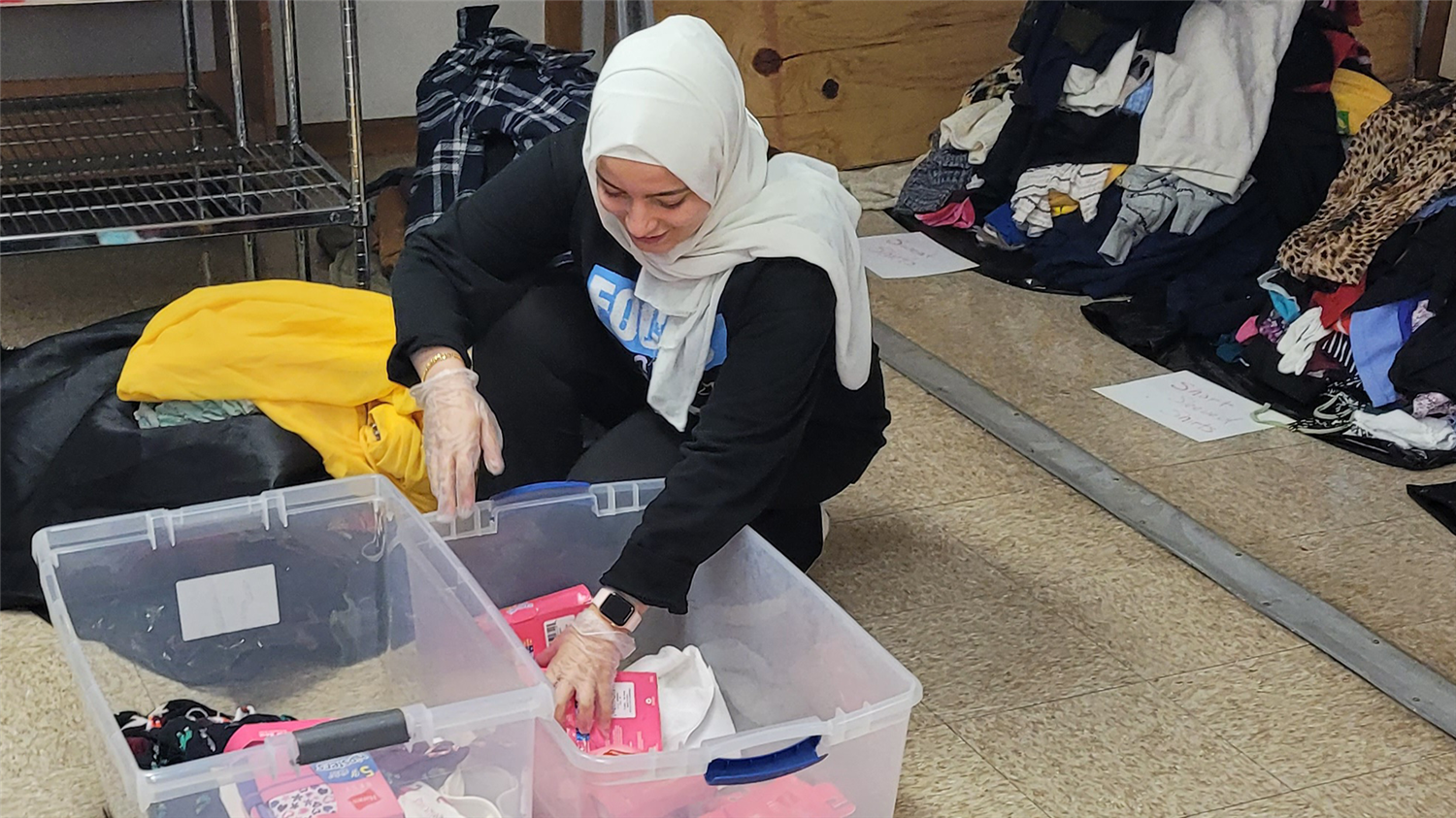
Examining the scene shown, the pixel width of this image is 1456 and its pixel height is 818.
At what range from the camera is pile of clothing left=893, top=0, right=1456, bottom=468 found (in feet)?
7.00

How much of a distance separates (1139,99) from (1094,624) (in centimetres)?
121

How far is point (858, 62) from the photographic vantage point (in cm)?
301

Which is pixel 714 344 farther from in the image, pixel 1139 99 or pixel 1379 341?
pixel 1139 99

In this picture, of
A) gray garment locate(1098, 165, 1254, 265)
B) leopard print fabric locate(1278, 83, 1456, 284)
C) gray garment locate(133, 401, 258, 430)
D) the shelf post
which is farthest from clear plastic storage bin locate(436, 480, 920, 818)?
gray garment locate(1098, 165, 1254, 265)

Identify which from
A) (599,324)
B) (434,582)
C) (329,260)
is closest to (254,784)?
(434,582)

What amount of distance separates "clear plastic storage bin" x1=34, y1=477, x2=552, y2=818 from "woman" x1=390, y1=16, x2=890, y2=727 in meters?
0.09

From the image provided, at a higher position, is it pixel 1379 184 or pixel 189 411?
pixel 1379 184

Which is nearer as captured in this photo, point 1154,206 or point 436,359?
point 436,359

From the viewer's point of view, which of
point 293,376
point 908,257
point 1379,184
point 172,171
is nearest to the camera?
point 293,376

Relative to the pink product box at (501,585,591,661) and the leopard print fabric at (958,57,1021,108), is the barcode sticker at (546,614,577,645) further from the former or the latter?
the leopard print fabric at (958,57,1021,108)

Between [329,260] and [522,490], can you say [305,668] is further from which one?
[329,260]

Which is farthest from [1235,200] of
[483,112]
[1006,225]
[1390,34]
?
[483,112]

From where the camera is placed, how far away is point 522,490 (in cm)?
144

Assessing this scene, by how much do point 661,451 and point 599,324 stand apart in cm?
16
